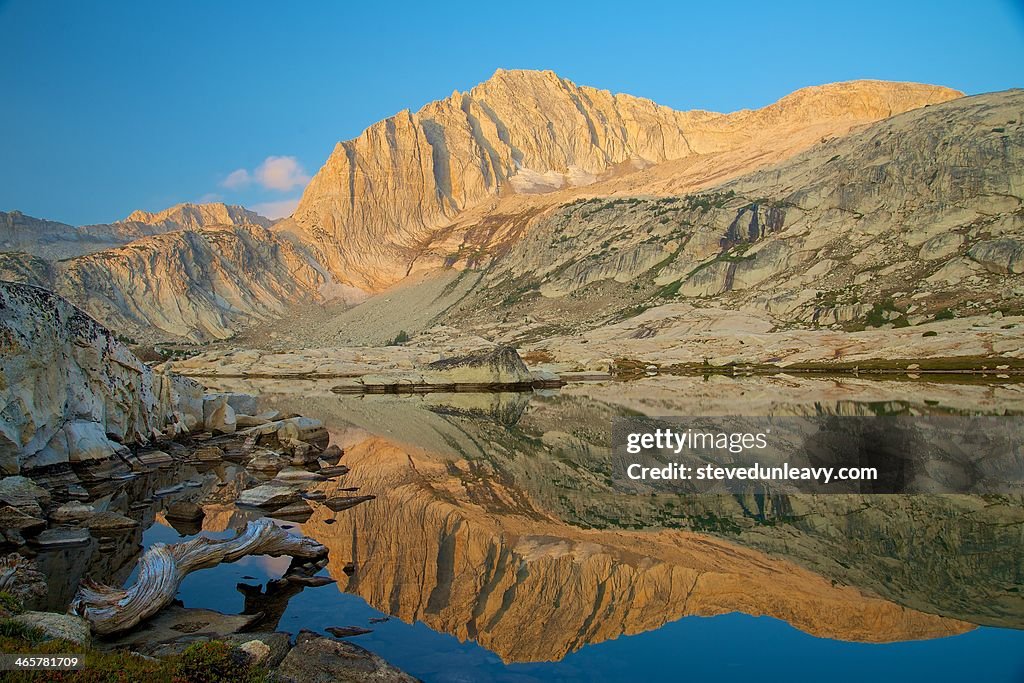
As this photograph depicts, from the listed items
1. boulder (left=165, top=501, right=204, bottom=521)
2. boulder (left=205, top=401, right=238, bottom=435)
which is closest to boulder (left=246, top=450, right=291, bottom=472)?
boulder (left=165, top=501, right=204, bottom=521)

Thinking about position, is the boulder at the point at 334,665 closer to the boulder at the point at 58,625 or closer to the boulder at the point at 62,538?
the boulder at the point at 58,625

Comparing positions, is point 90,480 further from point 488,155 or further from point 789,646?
point 488,155

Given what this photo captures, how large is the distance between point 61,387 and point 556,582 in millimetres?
16567

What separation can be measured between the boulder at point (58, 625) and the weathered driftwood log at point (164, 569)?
1.97 ft

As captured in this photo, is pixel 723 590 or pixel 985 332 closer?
pixel 723 590

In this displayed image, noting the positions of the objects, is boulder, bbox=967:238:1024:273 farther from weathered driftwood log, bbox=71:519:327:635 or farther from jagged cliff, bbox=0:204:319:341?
jagged cliff, bbox=0:204:319:341

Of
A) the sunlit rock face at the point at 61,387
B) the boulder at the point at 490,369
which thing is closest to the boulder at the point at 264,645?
the sunlit rock face at the point at 61,387

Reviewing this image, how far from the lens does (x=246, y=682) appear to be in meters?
6.09

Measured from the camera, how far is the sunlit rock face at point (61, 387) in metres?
17.2

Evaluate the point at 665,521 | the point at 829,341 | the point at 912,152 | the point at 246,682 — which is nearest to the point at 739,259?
the point at 912,152

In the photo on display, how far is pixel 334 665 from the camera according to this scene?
706 cm

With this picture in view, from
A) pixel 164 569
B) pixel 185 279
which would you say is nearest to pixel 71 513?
pixel 164 569

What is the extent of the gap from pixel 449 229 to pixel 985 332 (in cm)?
13001

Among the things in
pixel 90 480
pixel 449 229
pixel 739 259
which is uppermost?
pixel 449 229
